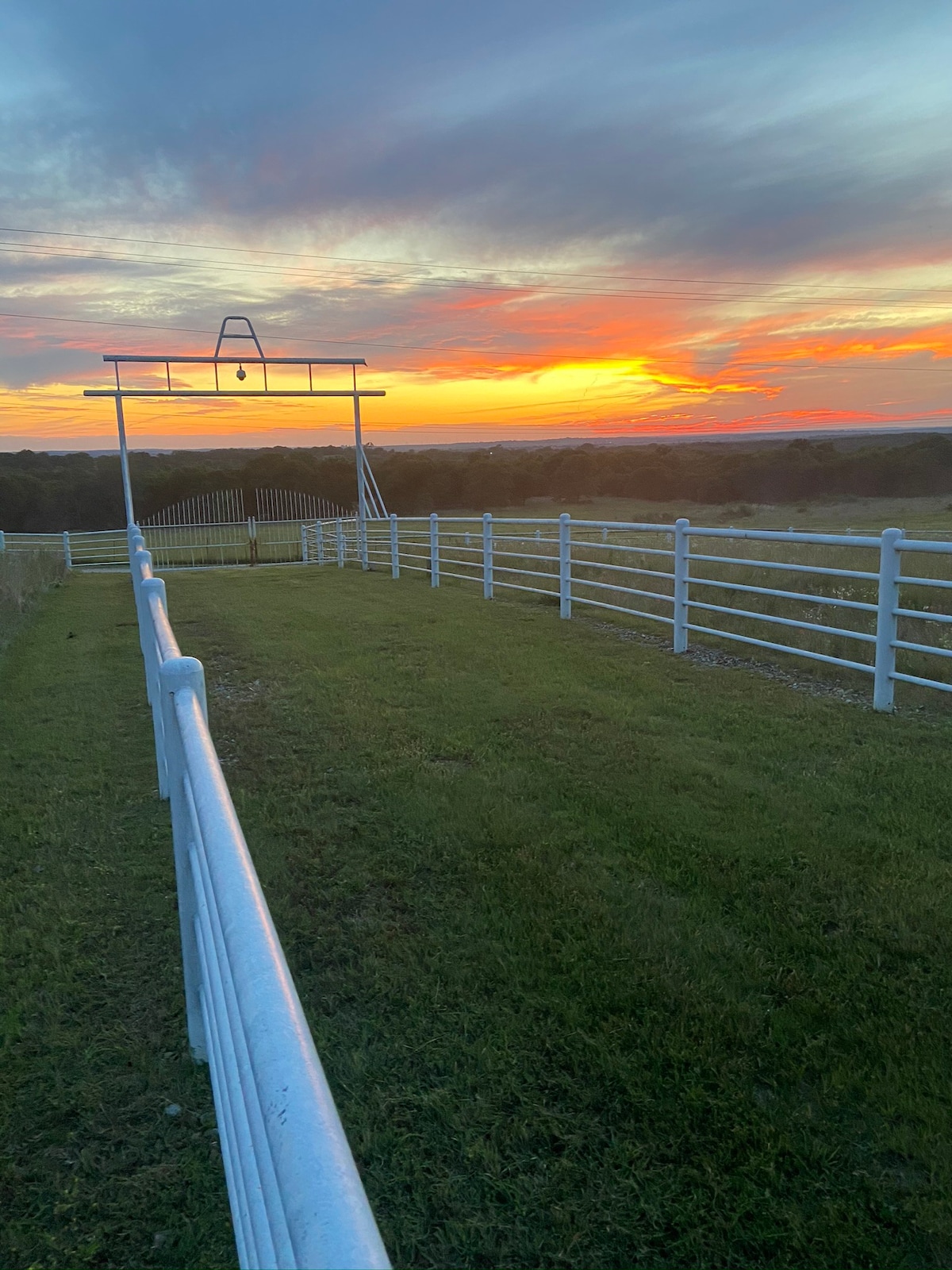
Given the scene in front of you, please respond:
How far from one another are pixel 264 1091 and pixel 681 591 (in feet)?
27.2

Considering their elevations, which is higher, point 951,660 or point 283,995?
point 283,995

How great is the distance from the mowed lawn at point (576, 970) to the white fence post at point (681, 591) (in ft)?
7.35

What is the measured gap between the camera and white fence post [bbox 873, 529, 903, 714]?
626 cm

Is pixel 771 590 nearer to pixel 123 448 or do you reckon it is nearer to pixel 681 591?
pixel 681 591

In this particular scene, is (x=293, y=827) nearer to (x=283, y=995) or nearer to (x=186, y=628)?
(x=283, y=995)

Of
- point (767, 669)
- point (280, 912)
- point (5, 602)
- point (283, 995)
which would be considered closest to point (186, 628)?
point (5, 602)

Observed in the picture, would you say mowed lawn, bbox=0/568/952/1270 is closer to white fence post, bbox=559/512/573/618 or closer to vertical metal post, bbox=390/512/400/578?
white fence post, bbox=559/512/573/618

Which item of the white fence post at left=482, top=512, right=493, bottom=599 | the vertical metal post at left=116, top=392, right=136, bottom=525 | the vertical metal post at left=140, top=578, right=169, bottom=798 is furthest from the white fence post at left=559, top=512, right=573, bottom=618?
the vertical metal post at left=116, top=392, right=136, bottom=525

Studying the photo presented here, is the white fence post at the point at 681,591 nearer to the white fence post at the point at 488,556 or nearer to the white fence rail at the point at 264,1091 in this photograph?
the white fence post at the point at 488,556

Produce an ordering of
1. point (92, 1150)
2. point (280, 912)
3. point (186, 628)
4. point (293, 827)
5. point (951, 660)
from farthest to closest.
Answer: point (186, 628)
point (951, 660)
point (293, 827)
point (280, 912)
point (92, 1150)

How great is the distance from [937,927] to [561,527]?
8.22 m

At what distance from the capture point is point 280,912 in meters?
3.64

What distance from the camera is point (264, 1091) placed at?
878mm

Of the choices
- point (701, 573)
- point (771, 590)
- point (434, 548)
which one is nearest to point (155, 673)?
point (771, 590)
